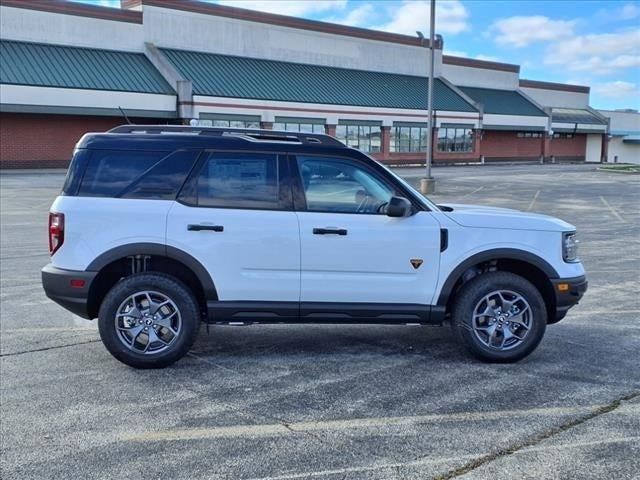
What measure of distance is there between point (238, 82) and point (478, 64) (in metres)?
29.8

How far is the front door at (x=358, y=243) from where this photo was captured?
5.00 meters

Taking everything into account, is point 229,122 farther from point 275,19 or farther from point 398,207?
point 398,207

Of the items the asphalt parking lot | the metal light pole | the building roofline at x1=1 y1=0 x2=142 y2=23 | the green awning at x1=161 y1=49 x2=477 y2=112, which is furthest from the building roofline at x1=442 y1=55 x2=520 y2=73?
the asphalt parking lot

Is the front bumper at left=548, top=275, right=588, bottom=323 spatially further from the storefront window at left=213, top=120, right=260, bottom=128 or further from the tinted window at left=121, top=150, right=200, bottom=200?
the storefront window at left=213, top=120, right=260, bottom=128

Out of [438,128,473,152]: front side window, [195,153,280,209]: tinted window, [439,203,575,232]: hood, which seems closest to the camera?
[195,153,280,209]: tinted window

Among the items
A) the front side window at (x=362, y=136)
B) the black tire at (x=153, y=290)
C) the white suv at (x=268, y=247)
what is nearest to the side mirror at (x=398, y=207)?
the white suv at (x=268, y=247)

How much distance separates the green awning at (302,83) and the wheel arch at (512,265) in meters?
34.1

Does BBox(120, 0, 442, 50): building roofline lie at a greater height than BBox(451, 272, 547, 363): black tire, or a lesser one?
greater

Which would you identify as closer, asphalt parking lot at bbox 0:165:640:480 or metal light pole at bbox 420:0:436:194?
asphalt parking lot at bbox 0:165:640:480

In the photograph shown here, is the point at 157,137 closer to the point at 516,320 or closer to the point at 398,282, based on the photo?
the point at 398,282

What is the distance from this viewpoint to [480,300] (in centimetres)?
512

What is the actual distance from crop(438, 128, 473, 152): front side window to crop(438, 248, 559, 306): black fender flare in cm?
4857

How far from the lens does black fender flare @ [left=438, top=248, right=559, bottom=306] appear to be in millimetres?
5105

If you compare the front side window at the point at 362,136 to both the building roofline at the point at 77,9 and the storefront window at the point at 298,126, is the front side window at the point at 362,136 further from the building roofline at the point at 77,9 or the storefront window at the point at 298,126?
the building roofline at the point at 77,9
